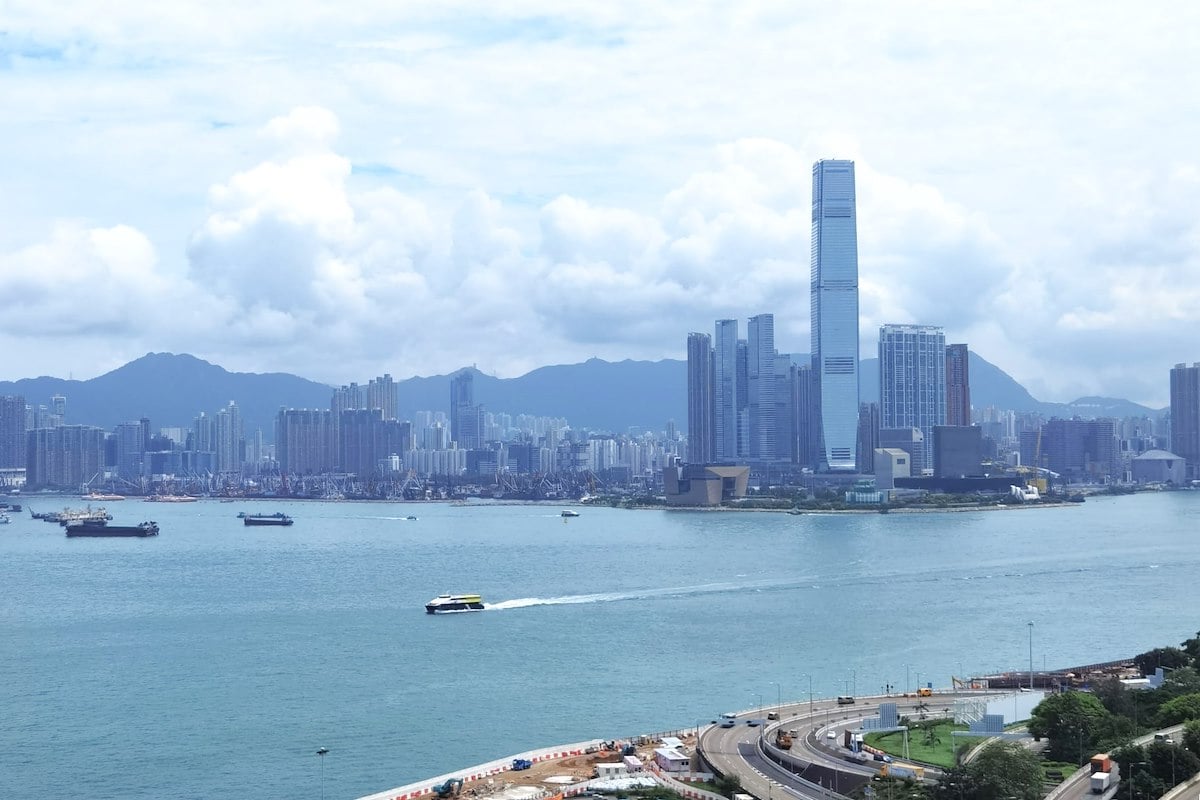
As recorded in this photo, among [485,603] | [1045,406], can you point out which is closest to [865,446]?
[485,603]

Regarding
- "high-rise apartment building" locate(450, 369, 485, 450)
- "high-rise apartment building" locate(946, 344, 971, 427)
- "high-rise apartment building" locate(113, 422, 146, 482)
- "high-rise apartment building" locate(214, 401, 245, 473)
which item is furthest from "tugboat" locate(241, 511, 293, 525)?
"high-rise apartment building" locate(450, 369, 485, 450)

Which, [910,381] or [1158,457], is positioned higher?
[910,381]

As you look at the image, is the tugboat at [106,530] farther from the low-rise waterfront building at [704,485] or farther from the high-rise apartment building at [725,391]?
the high-rise apartment building at [725,391]

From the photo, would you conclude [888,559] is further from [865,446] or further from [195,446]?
[195,446]

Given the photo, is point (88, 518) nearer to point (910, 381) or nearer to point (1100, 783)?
point (1100, 783)

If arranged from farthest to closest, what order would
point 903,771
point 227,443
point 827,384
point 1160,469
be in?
point 227,443 → point 1160,469 → point 827,384 → point 903,771

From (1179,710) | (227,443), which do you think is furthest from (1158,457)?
(1179,710)
